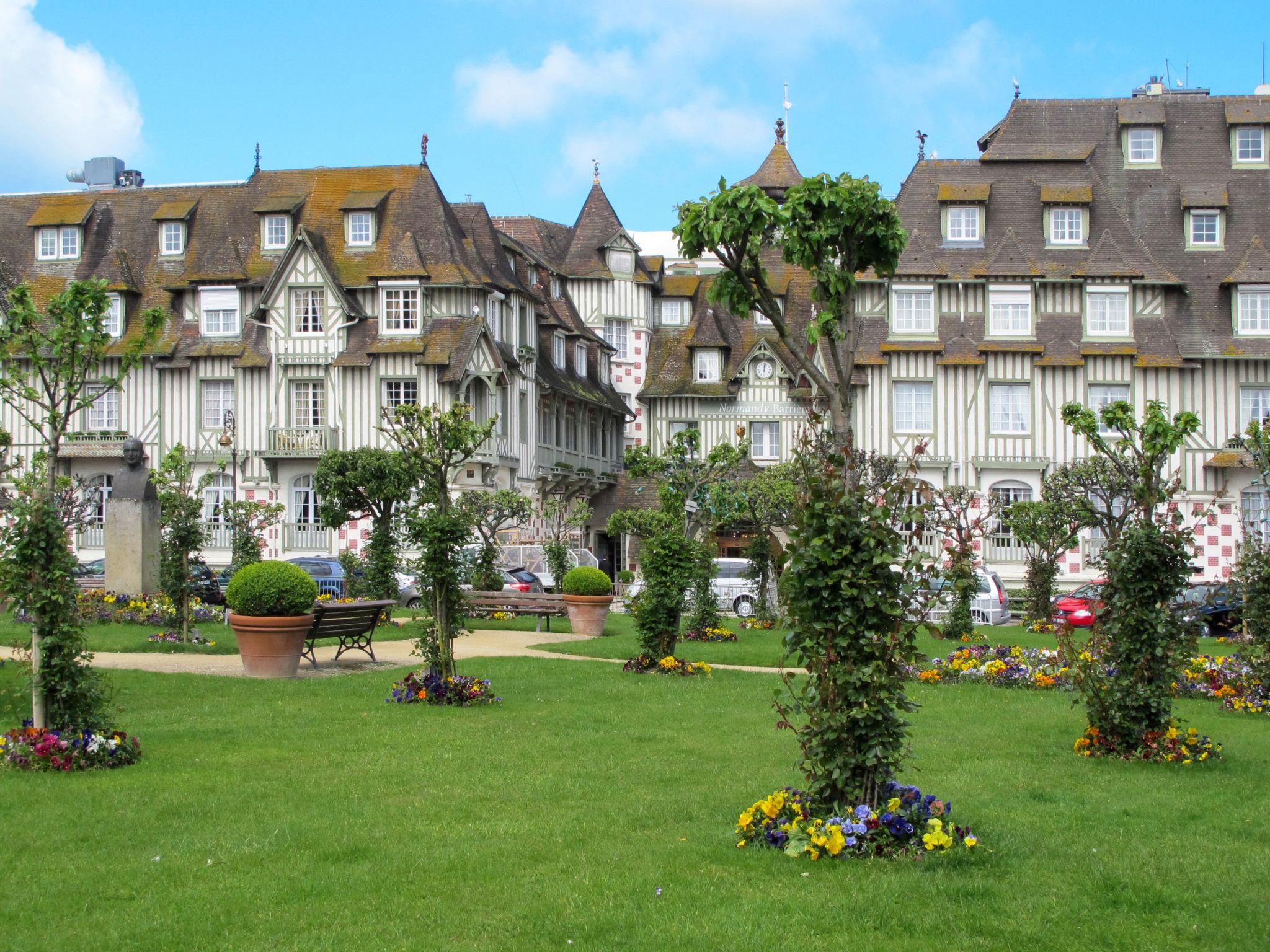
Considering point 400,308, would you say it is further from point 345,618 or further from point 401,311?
point 345,618

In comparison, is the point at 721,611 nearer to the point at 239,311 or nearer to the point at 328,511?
the point at 328,511

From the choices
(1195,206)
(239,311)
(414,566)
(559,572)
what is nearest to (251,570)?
(414,566)

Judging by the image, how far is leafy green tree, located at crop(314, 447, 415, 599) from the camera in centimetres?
2855

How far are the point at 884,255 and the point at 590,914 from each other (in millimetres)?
4619

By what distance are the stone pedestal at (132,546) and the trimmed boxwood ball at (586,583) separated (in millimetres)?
7625

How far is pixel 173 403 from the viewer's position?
43500 mm

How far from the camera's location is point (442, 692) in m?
14.6

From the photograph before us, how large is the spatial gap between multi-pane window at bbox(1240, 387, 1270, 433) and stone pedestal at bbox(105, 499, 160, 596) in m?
31.5

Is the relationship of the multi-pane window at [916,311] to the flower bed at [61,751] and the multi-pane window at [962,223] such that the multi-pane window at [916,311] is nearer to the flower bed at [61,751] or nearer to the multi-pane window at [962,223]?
the multi-pane window at [962,223]

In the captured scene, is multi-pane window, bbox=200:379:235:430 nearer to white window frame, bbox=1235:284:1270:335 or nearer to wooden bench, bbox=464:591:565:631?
wooden bench, bbox=464:591:565:631

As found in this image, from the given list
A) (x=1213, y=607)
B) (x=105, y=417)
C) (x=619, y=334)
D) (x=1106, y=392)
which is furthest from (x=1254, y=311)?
(x=105, y=417)

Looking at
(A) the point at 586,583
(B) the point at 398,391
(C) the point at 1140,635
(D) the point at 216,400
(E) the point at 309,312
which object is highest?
(E) the point at 309,312

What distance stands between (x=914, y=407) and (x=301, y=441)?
62.2 feet

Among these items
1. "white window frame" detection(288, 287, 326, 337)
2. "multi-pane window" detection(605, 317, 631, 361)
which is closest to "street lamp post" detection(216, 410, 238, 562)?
"white window frame" detection(288, 287, 326, 337)
